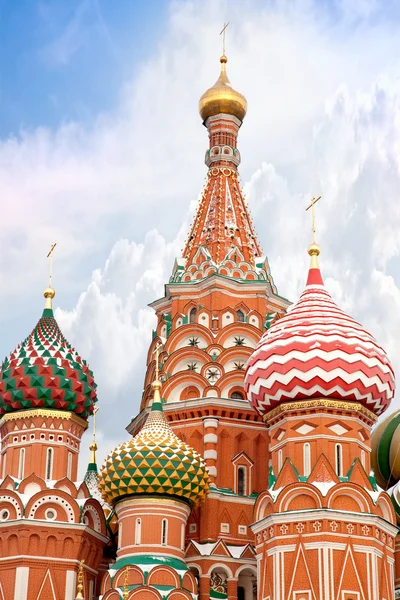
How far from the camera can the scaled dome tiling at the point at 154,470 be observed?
28.2 m

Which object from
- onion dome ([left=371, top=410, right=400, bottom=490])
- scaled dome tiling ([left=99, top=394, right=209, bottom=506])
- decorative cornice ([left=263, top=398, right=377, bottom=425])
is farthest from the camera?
onion dome ([left=371, top=410, right=400, bottom=490])

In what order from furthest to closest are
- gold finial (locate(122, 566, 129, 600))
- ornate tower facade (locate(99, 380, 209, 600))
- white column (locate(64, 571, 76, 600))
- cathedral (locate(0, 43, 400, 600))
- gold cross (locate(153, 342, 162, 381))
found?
gold cross (locate(153, 342, 162, 381)) → white column (locate(64, 571, 76, 600)) → ornate tower facade (locate(99, 380, 209, 600)) → cathedral (locate(0, 43, 400, 600)) → gold finial (locate(122, 566, 129, 600))

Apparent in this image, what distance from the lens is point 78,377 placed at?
3147 centimetres

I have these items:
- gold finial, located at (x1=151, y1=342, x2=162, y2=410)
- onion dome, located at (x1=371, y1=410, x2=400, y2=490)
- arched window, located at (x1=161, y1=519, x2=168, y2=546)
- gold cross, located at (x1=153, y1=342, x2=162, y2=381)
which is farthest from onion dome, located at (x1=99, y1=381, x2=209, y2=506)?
onion dome, located at (x1=371, y1=410, x2=400, y2=490)

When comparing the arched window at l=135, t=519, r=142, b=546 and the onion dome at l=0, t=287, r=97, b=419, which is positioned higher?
the onion dome at l=0, t=287, r=97, b=419

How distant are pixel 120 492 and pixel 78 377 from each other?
3.97 metres

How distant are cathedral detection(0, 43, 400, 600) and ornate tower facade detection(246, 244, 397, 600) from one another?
35mm

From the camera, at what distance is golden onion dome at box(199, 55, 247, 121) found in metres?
36.2

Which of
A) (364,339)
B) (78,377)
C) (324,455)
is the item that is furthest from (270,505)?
(78,377)

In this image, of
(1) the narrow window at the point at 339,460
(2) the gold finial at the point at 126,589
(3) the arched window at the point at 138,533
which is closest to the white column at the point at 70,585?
(3) the arched window at the point at 138,533

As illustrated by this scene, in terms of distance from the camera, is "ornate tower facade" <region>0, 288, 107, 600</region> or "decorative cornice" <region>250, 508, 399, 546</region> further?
"ornate tower facade" <region>0, 288, 107, 600</region>

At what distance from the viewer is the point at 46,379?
102 ft

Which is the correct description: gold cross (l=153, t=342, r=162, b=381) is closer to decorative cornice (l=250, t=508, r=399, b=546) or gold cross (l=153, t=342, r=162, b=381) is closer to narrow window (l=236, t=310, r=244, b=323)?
narrow window (l=236, t=310, r=244, b=323)

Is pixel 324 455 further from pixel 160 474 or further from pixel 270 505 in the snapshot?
pixel 160 474
